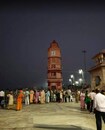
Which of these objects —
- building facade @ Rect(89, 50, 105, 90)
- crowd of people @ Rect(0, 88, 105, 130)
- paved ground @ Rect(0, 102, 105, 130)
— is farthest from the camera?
building facade @ Rect(89, 50, 105, 90)

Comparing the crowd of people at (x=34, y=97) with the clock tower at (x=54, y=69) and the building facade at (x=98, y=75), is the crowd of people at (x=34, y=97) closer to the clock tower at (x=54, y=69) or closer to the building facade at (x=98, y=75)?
the building facade at (x=98, y=75)

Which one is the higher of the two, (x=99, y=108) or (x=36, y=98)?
(x=36, y=98)

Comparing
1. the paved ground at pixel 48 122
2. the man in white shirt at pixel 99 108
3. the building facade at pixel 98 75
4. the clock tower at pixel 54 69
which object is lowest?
the paved ground at pixel 48 122

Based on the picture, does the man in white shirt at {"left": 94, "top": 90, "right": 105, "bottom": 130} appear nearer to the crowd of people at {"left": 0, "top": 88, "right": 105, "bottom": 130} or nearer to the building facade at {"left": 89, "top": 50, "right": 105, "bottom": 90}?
the crowd of people at {"left": 0, "top": 88, "right": 105, "bottom": 130}

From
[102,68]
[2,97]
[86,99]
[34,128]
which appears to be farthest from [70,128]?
[102,68]

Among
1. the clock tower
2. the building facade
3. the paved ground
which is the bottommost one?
the paved ground

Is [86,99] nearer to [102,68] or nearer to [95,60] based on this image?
[102,68]

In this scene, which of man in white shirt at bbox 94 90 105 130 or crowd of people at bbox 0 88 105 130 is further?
crowd of people at bbox 0 88 105 130

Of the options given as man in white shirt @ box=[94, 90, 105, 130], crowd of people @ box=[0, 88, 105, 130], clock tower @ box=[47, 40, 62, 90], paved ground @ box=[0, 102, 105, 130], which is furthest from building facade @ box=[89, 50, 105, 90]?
clock tower @ box=[47, 40, 62, 90]

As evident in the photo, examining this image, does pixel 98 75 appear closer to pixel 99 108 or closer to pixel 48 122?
pixel 48 122

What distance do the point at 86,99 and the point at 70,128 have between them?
26.2 ft

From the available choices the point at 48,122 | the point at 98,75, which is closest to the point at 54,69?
the point at 98,75

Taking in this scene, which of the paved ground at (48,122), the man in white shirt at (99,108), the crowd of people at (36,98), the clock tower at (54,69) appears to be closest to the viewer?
the man in white shirt at (99,108)

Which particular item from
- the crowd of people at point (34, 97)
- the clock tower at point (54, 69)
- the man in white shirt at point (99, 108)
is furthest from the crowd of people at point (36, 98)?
the clock tower at point (54, 69)
